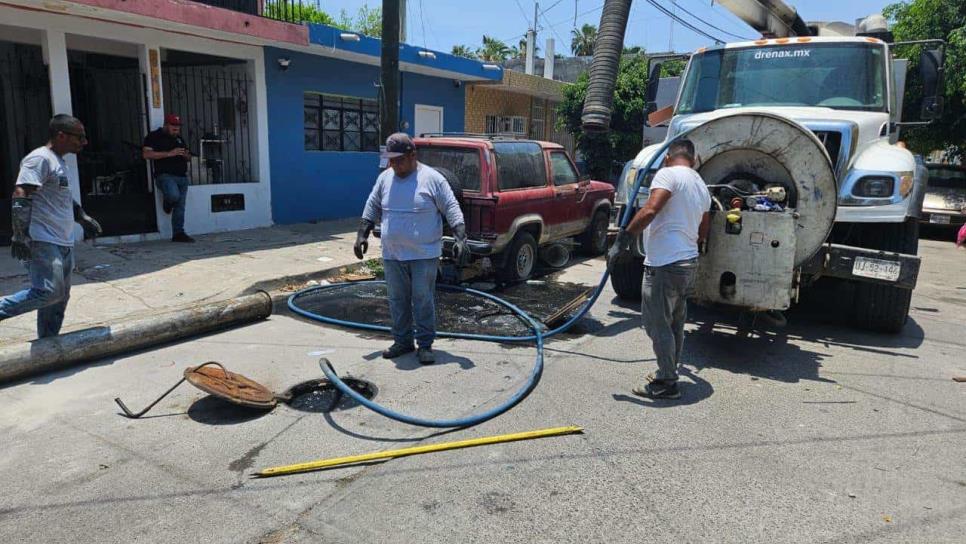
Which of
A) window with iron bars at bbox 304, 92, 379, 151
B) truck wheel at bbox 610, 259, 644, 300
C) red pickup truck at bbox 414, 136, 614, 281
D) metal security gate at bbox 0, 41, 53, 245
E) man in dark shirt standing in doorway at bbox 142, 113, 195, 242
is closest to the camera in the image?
truck wheel at bbox 610, 259, 644, 300

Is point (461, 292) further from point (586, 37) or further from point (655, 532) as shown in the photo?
point (586, 37)

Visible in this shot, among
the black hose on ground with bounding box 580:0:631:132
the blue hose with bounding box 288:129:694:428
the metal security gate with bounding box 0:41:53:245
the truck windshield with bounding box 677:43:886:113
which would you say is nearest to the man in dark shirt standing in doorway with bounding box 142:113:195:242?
the metal security gate with bounding box 0:41:53:245

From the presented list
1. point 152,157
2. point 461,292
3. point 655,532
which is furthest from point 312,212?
point 655,532

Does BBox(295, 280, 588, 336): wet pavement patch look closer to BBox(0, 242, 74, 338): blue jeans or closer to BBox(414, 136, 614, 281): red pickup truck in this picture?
BBox(414, 136, 614, 281): red pickup truck

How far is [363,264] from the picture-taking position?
898cm

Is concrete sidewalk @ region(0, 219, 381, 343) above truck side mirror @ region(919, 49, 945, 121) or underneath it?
underneath

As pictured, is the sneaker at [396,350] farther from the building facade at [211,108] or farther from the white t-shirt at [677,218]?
the building facade at [211,108]

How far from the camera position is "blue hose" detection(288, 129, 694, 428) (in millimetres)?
4062

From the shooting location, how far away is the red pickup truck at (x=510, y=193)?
7527mm

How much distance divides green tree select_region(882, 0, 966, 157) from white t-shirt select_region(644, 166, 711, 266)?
34.7 ft

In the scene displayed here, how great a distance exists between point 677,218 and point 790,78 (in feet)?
10.8

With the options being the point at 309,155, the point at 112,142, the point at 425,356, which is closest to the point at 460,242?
the point at 425,356

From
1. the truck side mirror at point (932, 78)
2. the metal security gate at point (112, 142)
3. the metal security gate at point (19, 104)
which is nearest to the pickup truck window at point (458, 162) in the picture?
the metal security gate at point (112, 142)

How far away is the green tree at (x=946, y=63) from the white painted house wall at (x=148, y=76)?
11715 mm
